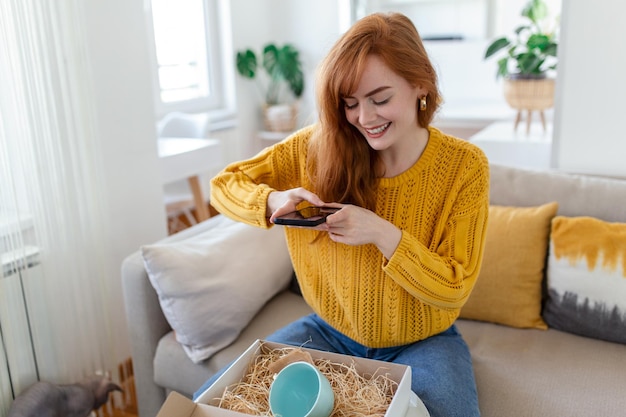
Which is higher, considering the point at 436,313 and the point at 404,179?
the point at 404,179

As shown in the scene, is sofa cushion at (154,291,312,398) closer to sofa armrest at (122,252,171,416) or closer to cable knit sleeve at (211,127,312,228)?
sofa armrest at (122,252,171,416)

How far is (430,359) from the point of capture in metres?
1.29

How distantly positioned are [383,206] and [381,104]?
26 cm

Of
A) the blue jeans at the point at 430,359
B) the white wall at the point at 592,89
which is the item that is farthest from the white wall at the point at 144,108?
the blue jeans at the point at 430,359

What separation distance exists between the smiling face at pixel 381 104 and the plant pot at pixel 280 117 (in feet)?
8.95

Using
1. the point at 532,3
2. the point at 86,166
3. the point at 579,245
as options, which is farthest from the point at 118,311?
the point at 532,3

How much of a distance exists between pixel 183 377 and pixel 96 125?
829 millimetres

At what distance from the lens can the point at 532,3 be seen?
2.70 m

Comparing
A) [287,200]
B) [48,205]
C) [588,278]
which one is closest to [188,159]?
[48,205]

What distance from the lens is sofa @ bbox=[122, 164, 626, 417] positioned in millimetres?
1566

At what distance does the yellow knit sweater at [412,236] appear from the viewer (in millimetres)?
1268

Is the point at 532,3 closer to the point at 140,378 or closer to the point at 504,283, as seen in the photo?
the point at 504,283

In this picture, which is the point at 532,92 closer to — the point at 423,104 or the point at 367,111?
the point at 423,104

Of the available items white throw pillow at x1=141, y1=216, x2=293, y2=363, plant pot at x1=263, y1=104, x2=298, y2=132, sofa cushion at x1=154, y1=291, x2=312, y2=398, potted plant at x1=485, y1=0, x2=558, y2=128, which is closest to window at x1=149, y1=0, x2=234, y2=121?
plant pot at x1=263, y1=104, x2=298, y2=132
